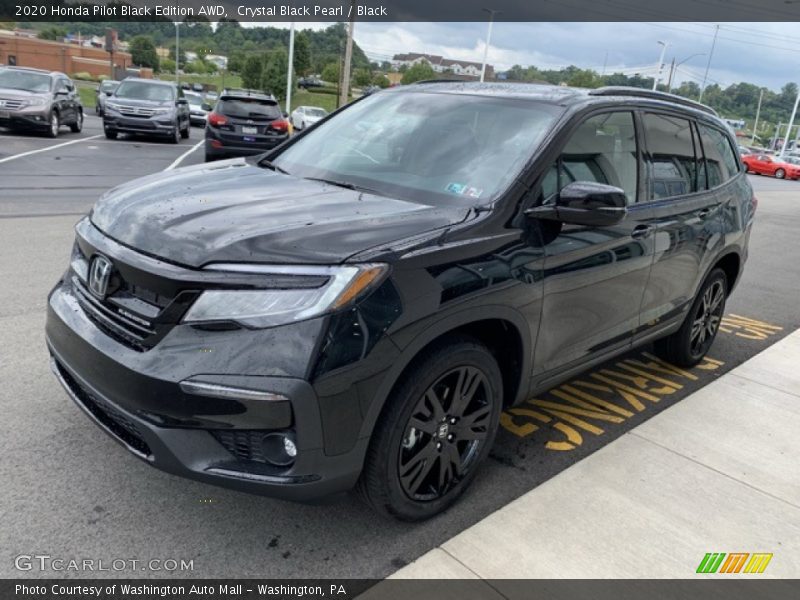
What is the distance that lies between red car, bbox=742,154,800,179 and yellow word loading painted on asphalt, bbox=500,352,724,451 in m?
38.8

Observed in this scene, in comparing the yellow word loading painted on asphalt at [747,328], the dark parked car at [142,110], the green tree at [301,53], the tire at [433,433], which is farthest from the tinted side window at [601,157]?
the green tree at [301,53]

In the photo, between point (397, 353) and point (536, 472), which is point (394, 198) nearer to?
point (397, 353)

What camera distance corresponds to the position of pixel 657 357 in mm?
5230

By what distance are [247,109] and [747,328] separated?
11.4 metres

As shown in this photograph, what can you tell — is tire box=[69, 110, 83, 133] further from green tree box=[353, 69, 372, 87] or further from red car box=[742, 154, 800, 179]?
green tree box=[353, 69, 372, 87]

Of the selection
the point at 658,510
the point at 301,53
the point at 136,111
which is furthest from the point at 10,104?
the point at 301,53

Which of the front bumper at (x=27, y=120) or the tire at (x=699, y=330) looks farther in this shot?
the front bumper at (x=27, y=120)

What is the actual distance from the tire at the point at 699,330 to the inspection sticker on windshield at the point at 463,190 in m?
2.45

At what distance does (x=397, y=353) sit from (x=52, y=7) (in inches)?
1620

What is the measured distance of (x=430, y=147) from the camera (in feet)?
11.3

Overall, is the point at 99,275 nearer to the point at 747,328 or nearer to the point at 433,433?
the point at 433,433

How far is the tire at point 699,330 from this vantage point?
4797 mm

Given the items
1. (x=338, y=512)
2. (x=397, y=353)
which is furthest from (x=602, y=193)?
(x=338, y=512)

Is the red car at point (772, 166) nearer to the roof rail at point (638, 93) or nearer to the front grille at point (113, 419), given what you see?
the roof rail at point (638, 93)
